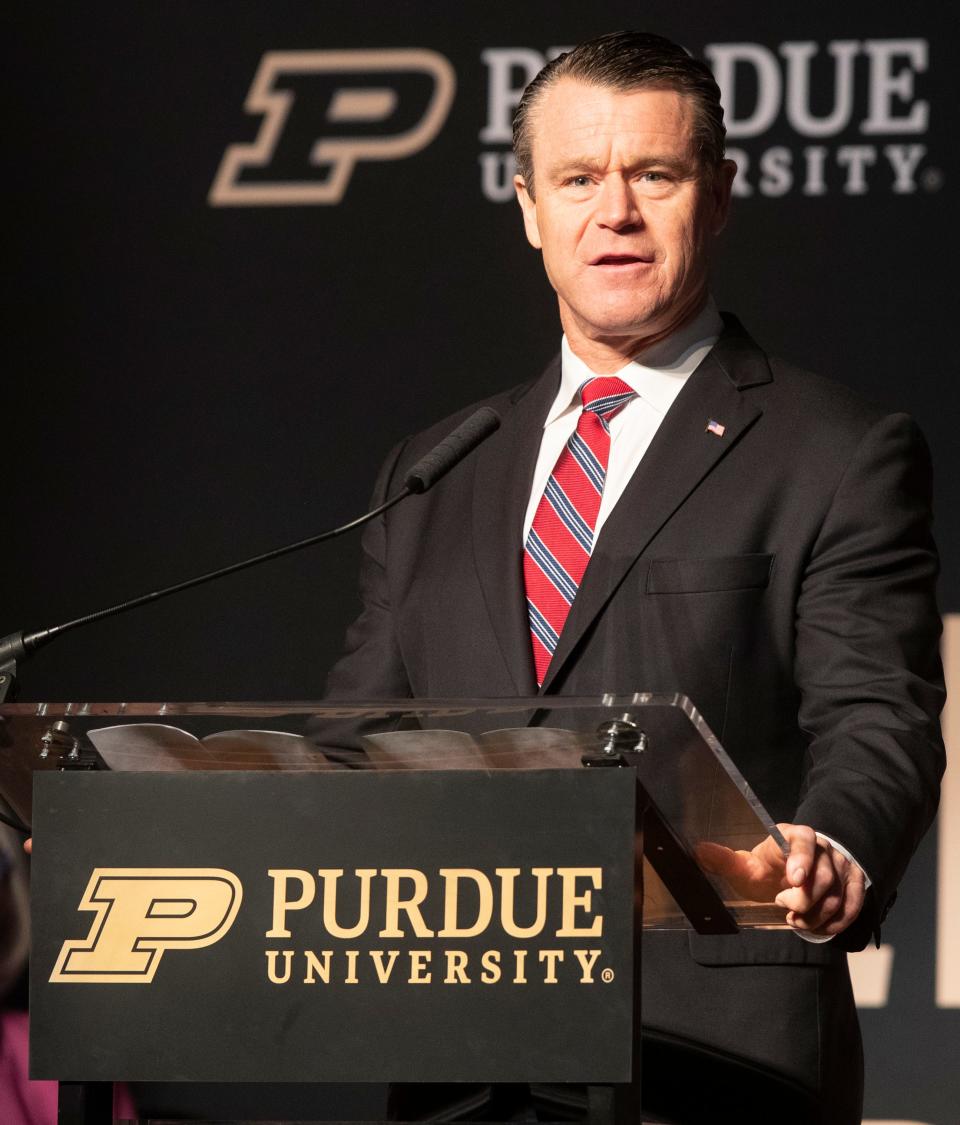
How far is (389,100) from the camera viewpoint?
3.52 m

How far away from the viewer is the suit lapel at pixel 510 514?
6.76 ft

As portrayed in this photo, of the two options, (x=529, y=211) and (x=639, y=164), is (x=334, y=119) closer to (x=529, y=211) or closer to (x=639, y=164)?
(x=529, y=211)

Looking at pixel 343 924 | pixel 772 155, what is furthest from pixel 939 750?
pixel 772 155

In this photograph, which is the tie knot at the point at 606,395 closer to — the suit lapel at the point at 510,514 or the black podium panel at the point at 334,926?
the suit lapel at the point at 510,514

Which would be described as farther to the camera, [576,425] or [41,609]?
[41,609]

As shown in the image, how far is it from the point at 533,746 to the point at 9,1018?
2.48m

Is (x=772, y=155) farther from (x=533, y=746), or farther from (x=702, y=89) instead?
(x=533, y=746)

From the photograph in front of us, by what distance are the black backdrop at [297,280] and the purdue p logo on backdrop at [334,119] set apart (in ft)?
0.04

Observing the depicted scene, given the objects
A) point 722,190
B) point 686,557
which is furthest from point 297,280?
point 686,557

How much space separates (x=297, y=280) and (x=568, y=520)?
1.56m

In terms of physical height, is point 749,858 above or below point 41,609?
below

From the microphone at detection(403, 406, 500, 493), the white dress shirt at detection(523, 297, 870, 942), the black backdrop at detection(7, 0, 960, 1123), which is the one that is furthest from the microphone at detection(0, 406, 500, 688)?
the black backdrop at detection(7, 0, 960, 1123)

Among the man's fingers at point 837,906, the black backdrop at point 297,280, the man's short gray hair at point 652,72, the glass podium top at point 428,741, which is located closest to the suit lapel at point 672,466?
the man's short gray hair at point 652,72

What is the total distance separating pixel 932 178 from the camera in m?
3.37
